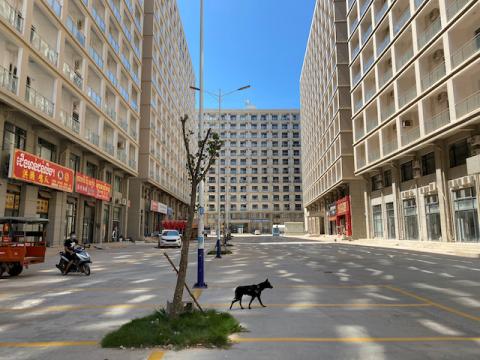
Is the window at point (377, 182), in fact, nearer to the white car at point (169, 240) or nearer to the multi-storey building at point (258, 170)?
the white car at point (169, 240)

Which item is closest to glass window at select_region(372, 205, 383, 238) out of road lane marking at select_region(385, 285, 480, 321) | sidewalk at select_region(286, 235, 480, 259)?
sidewalk at select_region(286, 235, 480, 259)

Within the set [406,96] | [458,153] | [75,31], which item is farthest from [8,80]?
[406,96]

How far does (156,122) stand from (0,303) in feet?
150

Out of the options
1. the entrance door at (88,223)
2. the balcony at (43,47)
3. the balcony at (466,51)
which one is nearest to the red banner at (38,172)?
the entrance door at (88,223)

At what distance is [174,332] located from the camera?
17.2 feet

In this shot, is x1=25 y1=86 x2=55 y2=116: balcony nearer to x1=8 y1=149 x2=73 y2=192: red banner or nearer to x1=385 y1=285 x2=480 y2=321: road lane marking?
x1=8 y1=149 x2=73 y2=192: red banner

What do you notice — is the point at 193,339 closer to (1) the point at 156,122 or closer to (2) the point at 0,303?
(2) the point at 0,303

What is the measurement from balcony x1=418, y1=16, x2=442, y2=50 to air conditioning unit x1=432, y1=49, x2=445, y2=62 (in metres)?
1.15

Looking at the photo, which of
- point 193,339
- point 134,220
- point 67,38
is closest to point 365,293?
point 193,339

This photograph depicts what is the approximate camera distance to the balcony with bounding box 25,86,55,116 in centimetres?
2175

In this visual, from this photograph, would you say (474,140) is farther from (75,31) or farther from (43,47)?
(75,31)

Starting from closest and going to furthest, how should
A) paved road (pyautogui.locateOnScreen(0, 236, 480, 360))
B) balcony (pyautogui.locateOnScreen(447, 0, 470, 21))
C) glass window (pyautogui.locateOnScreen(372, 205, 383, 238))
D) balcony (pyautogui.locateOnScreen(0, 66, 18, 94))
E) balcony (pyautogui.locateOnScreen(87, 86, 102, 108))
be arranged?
paved road (pyautogui.locateOnScreen(0, 236, 480, 360)) → balcony (pyautogui.locateOnScreen(0, 66, 18, 94)) → balcony (pyautogui.locateOnScreen(447, 0, 470, 21)) → balcony (pyautogui.locateOnScreen(87, 86, 102, 108)) → glass window (pyautogui.locateOnScreen(372, 205, 383, 238))

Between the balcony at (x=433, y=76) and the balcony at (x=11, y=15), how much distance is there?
2710 cm

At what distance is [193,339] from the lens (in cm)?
506
